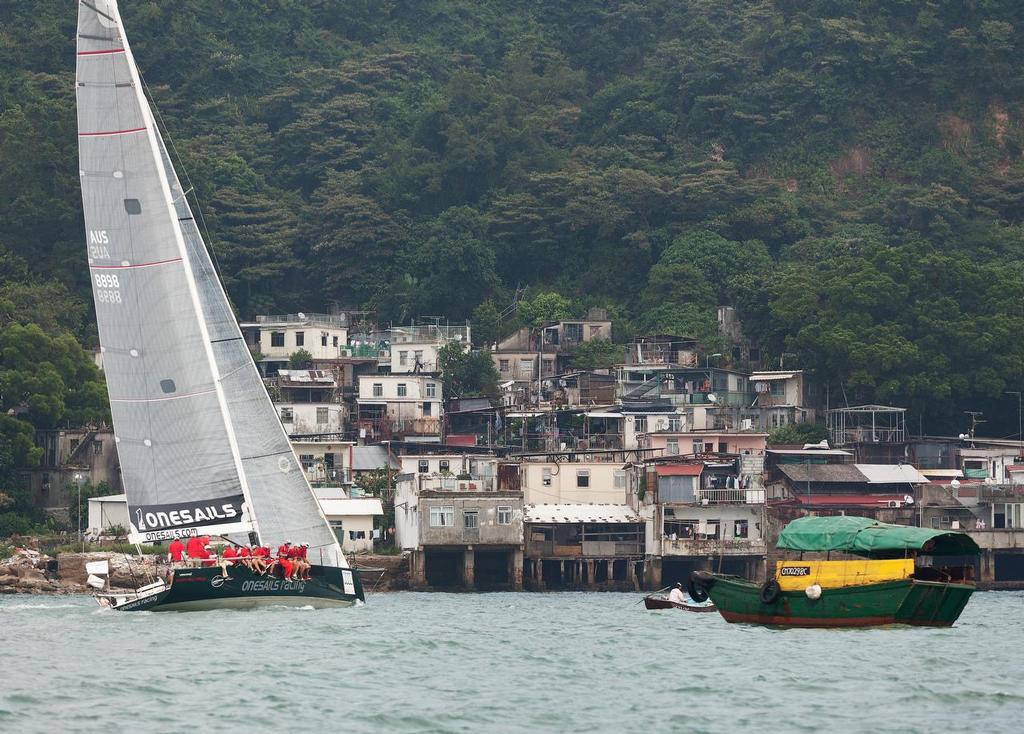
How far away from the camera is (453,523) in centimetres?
7044

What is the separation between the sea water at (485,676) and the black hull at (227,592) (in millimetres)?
319

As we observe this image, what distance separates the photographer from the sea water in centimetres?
2869

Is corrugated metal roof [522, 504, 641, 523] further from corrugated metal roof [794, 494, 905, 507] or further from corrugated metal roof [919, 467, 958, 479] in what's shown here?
corrugated metal roof [919, 467, 958, 479]

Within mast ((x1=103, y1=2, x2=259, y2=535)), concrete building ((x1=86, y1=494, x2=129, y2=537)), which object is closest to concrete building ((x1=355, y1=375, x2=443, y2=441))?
concrete building ((x1=86, y1=494, x2=129, y2=537))

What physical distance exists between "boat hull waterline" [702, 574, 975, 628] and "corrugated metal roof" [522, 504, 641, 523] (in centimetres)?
2852

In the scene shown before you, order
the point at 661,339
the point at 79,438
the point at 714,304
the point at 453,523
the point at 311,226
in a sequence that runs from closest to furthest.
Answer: the point at 453,523 → the point at 79,438 → the point at 661,339 → the point at 714,304 → the point at 311,226

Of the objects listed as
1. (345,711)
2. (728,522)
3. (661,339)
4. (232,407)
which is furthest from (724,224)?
(345,711)

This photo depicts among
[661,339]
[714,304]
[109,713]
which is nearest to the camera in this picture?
[109,713]

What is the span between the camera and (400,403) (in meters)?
89.4

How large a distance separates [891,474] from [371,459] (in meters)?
21.4

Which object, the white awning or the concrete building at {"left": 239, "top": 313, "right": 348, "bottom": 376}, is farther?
the concrete building at {"left": 239, "top": 313, "right": 348, "bottom": 376}

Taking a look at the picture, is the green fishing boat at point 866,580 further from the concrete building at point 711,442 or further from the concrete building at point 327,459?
the concrete building at point 327,459

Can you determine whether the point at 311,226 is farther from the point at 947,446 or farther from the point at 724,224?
the point at 947,446

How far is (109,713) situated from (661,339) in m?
64.9
